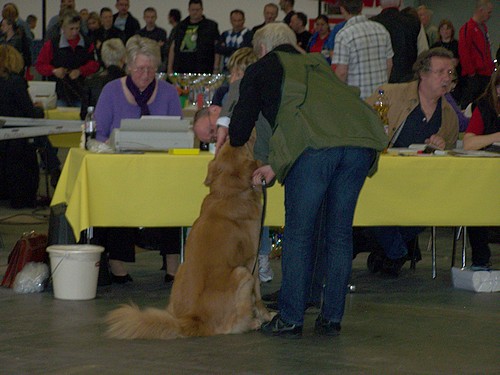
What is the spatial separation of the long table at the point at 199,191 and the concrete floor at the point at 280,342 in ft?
1.39

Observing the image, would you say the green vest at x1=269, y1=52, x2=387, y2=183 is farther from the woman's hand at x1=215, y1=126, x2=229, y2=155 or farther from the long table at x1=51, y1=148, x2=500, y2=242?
the long table at x1=51, y1=148, x2=500, y2=242

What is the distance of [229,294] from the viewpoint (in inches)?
177

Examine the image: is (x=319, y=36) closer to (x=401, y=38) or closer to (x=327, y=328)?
(x=401, y=38)

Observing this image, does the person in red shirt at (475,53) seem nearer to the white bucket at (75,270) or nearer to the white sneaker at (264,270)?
the white sneaker at (264,270)

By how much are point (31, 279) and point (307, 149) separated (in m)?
1.94

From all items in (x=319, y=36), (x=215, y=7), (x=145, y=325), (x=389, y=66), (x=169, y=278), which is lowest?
(x=169, y=278)

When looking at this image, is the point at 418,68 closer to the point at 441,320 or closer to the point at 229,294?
the point at 441,320

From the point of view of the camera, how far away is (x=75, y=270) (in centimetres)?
539

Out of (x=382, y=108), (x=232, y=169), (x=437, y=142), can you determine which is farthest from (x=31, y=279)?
(x=437, y=142)

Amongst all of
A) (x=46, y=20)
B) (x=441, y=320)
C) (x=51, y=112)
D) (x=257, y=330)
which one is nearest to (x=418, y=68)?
(x=441, y=320)

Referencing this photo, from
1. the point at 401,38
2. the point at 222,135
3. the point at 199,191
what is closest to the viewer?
the point at 222,135

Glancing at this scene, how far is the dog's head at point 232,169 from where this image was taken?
4711 mm

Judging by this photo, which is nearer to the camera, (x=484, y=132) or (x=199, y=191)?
(x=199, y=191)

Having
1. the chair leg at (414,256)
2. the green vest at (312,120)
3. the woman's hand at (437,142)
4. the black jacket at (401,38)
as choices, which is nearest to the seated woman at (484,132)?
the woman's hand at (437,142)
